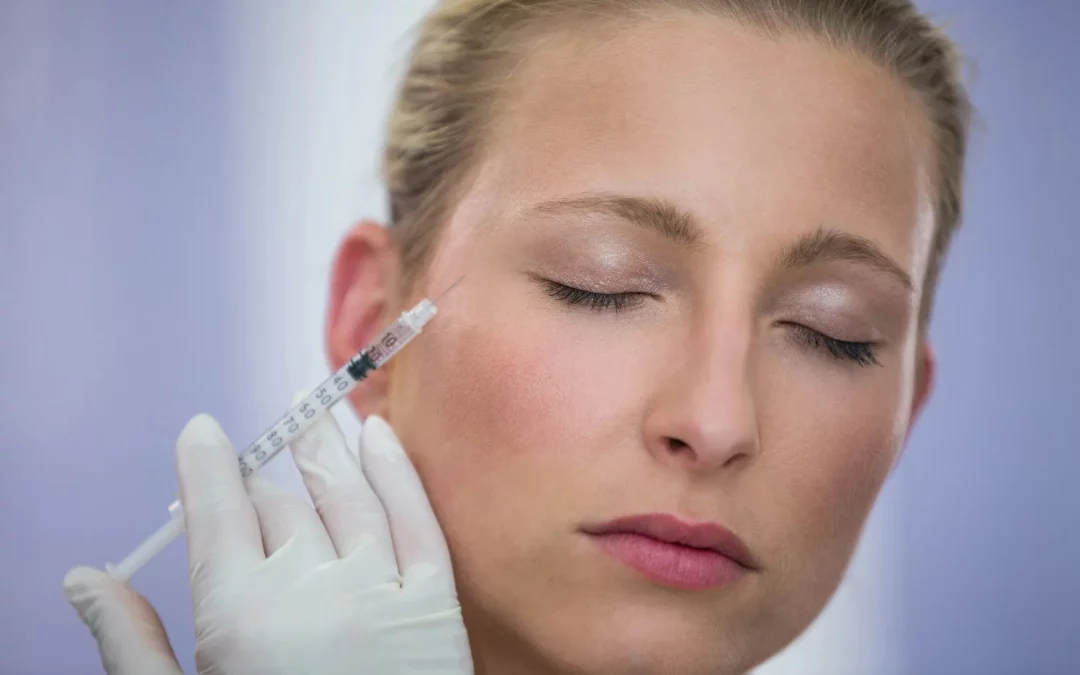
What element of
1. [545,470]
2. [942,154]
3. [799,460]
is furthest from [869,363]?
[545,470]

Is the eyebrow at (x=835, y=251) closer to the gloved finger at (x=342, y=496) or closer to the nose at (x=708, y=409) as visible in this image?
the nose at (x=708, y=409)

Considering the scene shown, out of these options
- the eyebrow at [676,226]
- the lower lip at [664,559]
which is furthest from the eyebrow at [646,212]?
the lower lip at [664,559]

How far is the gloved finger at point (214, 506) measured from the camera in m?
1.19

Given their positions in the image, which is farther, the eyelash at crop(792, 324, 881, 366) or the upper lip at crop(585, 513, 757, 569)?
the eyelash at crop(792, 324, 881, 366)

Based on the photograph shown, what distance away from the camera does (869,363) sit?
4.39 ft

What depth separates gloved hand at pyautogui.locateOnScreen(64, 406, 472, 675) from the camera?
115cm

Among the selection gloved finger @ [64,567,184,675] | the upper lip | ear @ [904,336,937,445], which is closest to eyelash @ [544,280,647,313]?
the upper lip

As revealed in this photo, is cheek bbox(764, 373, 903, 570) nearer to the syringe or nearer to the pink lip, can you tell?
the pink lip

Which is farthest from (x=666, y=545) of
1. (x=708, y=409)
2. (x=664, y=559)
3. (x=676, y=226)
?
(x=676, y=226)

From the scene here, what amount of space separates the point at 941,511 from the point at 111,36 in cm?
152

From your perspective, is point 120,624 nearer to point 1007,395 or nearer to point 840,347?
point 840,347

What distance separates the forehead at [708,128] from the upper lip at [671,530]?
34cm

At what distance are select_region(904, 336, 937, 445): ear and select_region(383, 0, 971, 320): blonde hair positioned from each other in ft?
0.24

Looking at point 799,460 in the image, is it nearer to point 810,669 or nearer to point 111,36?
point 810,669
